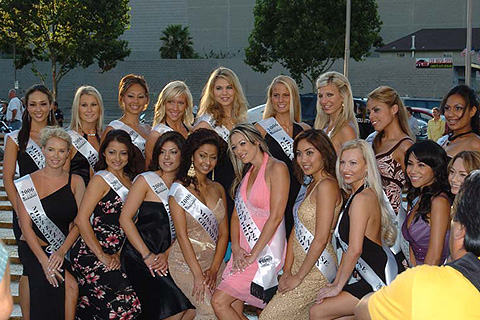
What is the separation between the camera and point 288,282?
3637mm

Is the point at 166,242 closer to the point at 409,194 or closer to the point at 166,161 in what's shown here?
the point at 166,161

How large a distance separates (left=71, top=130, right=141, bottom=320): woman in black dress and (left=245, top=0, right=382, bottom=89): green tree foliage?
21.0 meters

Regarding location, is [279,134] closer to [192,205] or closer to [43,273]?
[192,205]

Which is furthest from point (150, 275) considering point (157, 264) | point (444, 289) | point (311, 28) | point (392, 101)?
point (311, 28)

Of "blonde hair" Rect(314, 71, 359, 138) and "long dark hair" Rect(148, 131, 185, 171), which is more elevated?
"blonde hair" Rect(314, 71, 359, 138)

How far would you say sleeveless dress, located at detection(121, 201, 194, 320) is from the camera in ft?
12.9

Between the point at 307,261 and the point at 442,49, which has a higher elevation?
the point at 442,49

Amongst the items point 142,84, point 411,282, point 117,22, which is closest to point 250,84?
point 117,22

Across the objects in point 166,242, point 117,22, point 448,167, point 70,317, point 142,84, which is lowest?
point 70,317

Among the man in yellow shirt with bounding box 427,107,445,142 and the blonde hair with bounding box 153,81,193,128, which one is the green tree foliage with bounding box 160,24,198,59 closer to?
the man in yellow shirt with bounding box 427,107,445,142

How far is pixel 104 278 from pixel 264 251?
1003 mm

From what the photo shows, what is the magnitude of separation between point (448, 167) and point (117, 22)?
840 inches

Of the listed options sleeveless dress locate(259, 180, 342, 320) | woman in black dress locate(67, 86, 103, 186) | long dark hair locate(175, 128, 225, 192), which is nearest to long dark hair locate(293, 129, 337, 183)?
sleeveless dress locate(259, 180, 342, 320)

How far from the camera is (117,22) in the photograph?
23422 mm
